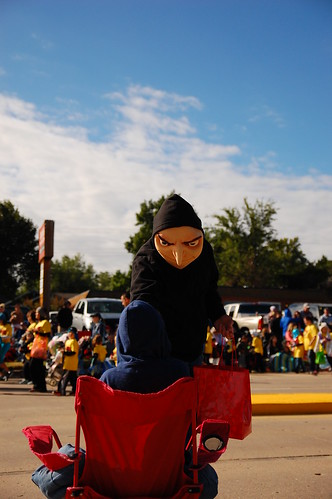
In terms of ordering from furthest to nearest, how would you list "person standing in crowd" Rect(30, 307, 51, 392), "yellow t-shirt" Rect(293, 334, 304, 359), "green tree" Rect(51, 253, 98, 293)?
"green tree" Rect(51, 253, 98, 293), "yellow t-shirt" Rect(293, 334, 304, 359), "person standing in crowd" Rect(30, 307, 51, 392)

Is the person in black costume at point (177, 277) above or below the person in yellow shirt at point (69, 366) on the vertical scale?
above

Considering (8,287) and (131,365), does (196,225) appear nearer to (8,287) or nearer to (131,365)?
(131,365)

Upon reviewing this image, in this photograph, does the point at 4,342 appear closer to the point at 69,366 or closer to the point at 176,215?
the point at 69,366

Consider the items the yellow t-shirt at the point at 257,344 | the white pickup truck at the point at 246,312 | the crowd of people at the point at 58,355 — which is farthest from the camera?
the white pickup truck at the point at 246,312

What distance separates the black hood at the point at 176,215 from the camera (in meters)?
3.44

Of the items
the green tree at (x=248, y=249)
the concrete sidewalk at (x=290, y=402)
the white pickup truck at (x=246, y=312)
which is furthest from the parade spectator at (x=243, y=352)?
the green tree at (x=248, y=249)

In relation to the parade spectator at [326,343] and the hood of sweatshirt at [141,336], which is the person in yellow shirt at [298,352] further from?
the hood of sweatshirt at [141,336]

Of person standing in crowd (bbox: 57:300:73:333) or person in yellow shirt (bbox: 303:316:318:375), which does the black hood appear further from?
person in yellow shirt (bbox: 303:316:318:375)

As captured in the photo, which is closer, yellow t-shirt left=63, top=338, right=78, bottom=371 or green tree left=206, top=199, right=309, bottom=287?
yellow t-shirt left=63, top=338, right=78, bottom=371

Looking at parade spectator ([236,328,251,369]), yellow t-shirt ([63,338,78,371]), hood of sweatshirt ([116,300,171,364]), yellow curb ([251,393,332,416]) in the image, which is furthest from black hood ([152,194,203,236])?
parade spectator ([236,328,251,369])

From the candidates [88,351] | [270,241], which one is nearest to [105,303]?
[88,351]

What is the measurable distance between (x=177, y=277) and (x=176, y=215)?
0.34 m

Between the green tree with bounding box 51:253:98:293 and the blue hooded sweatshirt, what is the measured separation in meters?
110

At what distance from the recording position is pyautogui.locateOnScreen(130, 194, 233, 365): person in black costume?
11.0 feet
